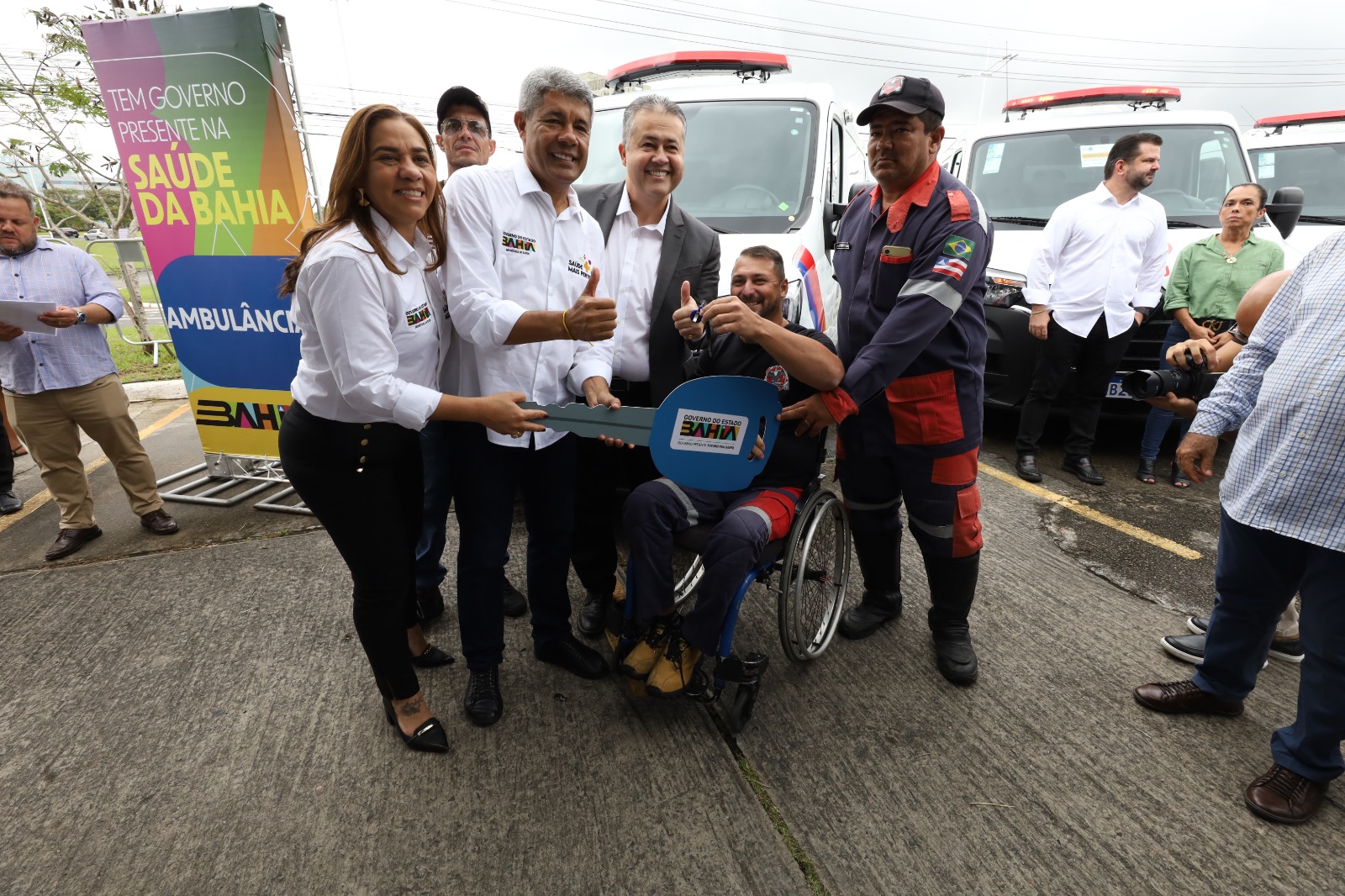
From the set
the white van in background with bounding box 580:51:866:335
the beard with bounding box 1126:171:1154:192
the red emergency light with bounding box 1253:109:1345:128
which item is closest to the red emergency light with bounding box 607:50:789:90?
the white van in background with bounding box 580:51:866:335

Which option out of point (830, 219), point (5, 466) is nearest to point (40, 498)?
point (5, 466)

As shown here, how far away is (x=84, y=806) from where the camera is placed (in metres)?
1.96

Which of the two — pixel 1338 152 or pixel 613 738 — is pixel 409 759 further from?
pixel 1338 152

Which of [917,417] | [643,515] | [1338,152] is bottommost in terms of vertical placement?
[643,515]

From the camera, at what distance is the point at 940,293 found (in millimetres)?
2074

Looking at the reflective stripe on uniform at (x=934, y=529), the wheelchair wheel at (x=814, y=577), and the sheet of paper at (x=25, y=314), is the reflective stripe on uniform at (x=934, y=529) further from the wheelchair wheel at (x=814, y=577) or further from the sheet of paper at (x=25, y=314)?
the sheet of paper at (x=25, y=314)

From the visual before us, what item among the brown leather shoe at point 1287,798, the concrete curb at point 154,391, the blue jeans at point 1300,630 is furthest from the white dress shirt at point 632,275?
the concrete curb at point 154,391

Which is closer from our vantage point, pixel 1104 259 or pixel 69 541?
pixel 69 541

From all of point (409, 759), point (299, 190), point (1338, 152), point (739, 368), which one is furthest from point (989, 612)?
point (1338, 152)

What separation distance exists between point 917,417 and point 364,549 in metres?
1.81

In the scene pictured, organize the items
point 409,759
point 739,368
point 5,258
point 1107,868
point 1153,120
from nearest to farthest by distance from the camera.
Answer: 1. point 1107,868
2. point 409,759
3. point 739,368
4. point 5,258
5. point 1153,120

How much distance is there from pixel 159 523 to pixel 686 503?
3244 millimetres

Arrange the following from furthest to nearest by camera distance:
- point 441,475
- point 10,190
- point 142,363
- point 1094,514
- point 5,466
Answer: point 142,363 < point 5,466 < point 1094,514 < point 10,190 < point 441,475

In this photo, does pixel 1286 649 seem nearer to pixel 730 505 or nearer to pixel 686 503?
pixel 730 505
